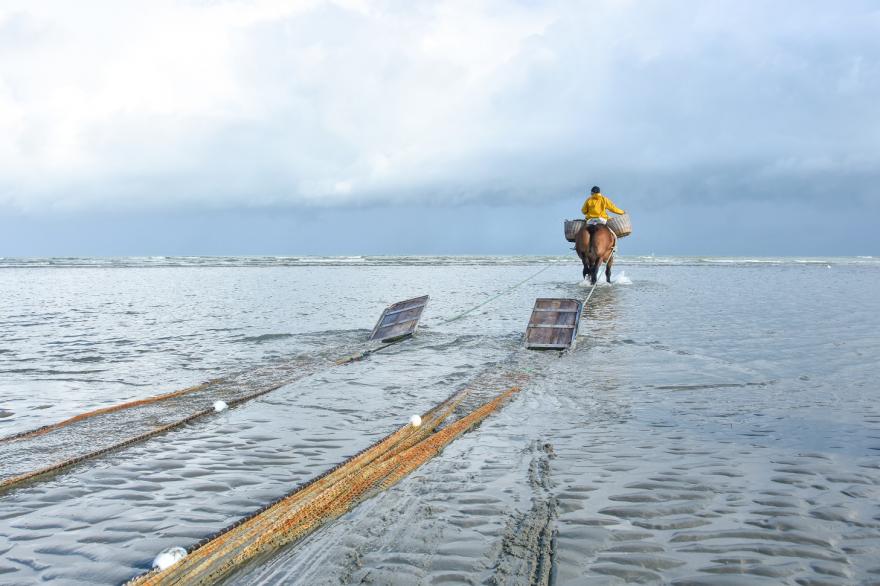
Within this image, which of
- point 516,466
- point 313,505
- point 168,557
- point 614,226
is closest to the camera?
point 168,557

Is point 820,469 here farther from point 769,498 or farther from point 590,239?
point 590,239

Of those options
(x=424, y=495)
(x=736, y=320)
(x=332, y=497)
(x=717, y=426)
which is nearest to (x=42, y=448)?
(x=332, y=497)

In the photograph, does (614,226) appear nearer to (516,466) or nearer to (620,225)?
(620,225)

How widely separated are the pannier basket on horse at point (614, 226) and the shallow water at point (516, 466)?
40.4 feet

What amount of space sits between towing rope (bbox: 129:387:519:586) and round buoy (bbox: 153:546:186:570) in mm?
42

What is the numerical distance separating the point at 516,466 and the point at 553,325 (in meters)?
7.21

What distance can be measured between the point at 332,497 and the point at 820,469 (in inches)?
155

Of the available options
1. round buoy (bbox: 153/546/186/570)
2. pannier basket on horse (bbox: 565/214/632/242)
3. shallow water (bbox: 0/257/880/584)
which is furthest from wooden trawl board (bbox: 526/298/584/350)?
pannier basket on horse (bbox: 565/214/632/242)

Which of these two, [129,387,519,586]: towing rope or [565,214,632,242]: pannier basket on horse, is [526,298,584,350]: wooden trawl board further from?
[565,214,632,242]: pannier basket on horse

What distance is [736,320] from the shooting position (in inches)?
604

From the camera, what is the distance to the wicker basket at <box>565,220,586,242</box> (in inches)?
971

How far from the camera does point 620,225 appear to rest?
79.6 feet

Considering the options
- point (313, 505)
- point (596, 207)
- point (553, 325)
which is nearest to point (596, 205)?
point (596, 207)

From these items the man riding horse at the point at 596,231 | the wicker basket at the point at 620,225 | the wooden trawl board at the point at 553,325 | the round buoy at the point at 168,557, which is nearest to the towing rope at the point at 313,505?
the round buoy at the point at 168,557
